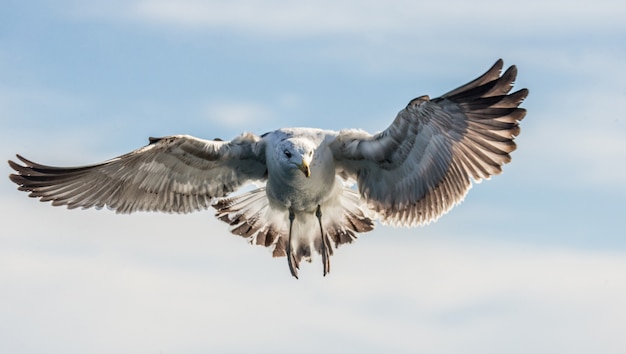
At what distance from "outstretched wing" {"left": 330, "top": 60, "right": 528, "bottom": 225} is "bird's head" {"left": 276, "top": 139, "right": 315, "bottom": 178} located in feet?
2.08

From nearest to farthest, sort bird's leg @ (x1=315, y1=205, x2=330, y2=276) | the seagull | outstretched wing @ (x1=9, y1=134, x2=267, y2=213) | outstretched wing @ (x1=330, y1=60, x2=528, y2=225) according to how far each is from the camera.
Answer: outstretched wing @ (x1=330, y1=60, x2=528, y2=225) < the seagull < outstretched wing @ (x1=9, y1=134, x2=267, y2=213) < bird's leg @ (x1=315, y1=205, x2=330, y2=276)

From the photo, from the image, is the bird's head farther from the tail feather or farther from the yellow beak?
the tail feather

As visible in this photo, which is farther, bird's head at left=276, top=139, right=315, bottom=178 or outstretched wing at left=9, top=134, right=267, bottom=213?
outstretched wing at left=9, top=134, right=267, bottom=213

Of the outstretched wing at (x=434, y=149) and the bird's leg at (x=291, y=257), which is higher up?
the outstretched wing at (x=434, y=149)

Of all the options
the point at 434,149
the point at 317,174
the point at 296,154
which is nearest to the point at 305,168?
the point at 296,154

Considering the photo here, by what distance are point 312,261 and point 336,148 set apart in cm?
171

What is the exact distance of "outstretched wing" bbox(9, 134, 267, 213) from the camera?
43.7ft

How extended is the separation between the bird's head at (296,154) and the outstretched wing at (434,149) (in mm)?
633

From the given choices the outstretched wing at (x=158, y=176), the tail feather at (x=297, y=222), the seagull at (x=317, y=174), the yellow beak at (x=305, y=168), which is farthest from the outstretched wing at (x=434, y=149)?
the outstretched wing at (x=158, y=176)

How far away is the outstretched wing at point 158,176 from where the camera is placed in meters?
13.3

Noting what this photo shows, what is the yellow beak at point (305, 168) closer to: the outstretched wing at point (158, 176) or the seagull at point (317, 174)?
the seagull at point (317, 174)

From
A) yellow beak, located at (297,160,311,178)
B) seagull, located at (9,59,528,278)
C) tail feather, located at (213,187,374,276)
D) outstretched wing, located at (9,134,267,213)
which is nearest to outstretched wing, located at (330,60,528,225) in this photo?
seagull, located at (9,59,528,278)

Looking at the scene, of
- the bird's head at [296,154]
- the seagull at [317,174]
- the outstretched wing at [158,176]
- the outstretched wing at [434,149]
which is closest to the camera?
the outstretched wing at [434,149]

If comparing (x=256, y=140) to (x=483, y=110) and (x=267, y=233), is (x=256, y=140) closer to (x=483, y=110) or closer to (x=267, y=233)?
(x=267, y=233)
